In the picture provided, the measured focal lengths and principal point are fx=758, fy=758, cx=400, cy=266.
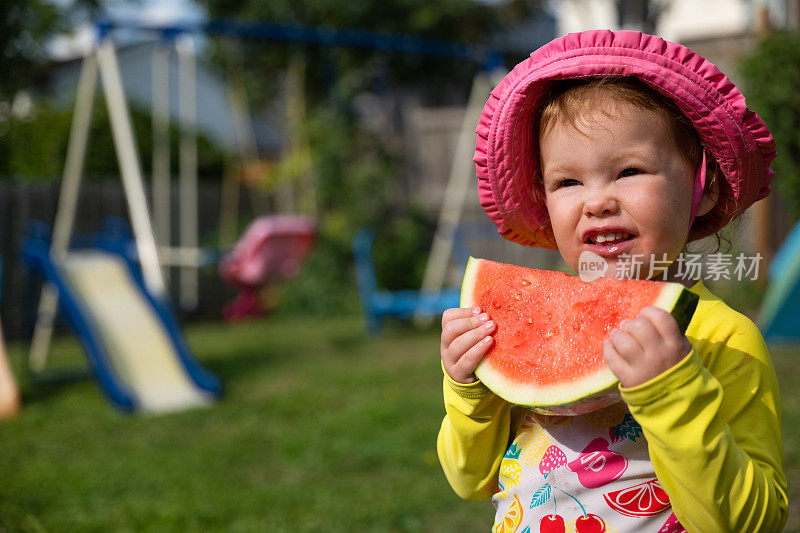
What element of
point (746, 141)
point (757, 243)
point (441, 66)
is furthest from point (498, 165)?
point (441, 66)

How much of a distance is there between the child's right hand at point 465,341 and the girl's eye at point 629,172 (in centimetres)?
37

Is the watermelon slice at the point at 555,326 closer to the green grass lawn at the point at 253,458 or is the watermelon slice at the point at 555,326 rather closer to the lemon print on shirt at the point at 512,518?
the lemon print on shirt at the point at 512,518

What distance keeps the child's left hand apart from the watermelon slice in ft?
0.09

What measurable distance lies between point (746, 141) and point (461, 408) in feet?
2.44

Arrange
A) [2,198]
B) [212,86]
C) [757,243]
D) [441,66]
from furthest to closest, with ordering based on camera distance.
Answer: [212,86] → [441,66] → [2,198] → [757,243]

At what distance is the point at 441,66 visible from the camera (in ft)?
50.4

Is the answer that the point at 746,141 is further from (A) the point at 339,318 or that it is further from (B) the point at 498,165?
(A) the point at 339,318

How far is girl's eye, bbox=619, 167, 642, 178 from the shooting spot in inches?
54.8

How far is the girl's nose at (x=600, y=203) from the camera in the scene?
1.38 metres

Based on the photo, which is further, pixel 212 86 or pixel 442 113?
pixel 212 86

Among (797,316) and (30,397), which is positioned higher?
(797,316)

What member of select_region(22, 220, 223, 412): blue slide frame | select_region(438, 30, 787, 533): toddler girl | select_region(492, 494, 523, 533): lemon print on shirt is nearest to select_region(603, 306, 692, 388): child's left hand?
select_region(438, 30, 787, 533): toddler girl

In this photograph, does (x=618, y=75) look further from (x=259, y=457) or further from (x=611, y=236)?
(x=259, y=457)

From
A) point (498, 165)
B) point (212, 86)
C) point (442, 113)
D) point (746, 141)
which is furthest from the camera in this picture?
point (212, 86)
